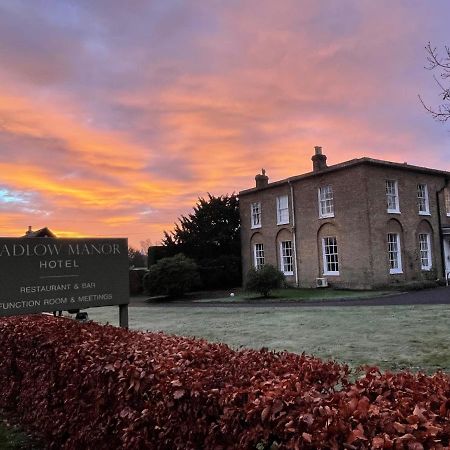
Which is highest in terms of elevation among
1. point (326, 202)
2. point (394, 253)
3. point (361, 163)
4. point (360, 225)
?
point (361, 163)

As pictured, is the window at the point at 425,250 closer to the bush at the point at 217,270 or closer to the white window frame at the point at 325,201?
the white window frame at the point at 325,201

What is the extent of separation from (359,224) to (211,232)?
1289 centimetres

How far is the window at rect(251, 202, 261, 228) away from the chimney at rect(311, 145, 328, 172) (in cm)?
569

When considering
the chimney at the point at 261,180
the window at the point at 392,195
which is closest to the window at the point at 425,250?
the window at the point at 392,195

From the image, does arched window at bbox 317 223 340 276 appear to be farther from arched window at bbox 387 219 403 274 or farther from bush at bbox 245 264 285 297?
bush at bbox 245 264 285 297

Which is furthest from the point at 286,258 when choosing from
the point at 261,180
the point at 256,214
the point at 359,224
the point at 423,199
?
the point at 423,199

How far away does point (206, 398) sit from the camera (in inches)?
108

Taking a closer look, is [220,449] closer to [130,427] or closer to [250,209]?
[130,427]

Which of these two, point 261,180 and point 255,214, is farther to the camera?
point 255,214

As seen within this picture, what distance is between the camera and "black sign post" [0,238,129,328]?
5953 mm

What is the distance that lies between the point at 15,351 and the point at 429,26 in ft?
29.7

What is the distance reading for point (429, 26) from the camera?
891 centimetres

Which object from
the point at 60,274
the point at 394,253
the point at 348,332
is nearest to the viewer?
the point at 60,274

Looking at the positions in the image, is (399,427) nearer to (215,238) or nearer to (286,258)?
(286,258)
